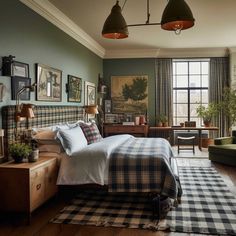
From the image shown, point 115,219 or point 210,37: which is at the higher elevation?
point 210,37

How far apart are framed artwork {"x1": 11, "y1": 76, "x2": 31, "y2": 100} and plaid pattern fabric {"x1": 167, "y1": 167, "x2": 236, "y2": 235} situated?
2.42 metres

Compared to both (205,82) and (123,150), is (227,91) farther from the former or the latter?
(123,150)

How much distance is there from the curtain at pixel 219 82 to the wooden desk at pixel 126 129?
2086mm

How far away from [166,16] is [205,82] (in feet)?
19.4

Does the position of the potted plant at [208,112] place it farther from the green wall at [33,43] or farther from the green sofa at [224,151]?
the green wall at [33,43]

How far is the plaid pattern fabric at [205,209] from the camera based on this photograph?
293 centimetres

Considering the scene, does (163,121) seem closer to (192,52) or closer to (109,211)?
(192,52)

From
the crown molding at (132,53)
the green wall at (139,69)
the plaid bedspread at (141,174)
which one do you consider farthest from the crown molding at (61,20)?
the plaid bedspread at (141,174)

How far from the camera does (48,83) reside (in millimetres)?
4555

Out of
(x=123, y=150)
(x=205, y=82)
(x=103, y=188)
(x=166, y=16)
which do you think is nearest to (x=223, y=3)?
(x=166, y=16)

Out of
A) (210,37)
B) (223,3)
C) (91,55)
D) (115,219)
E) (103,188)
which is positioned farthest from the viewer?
(91,55)

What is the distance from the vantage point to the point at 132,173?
3434mm

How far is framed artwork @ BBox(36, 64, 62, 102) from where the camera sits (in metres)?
4.23

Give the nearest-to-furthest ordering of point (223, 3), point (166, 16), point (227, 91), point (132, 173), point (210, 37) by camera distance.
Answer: point (166, 16), point (132, 173), point (223, 3), point (210, 37), point (227, 91)
